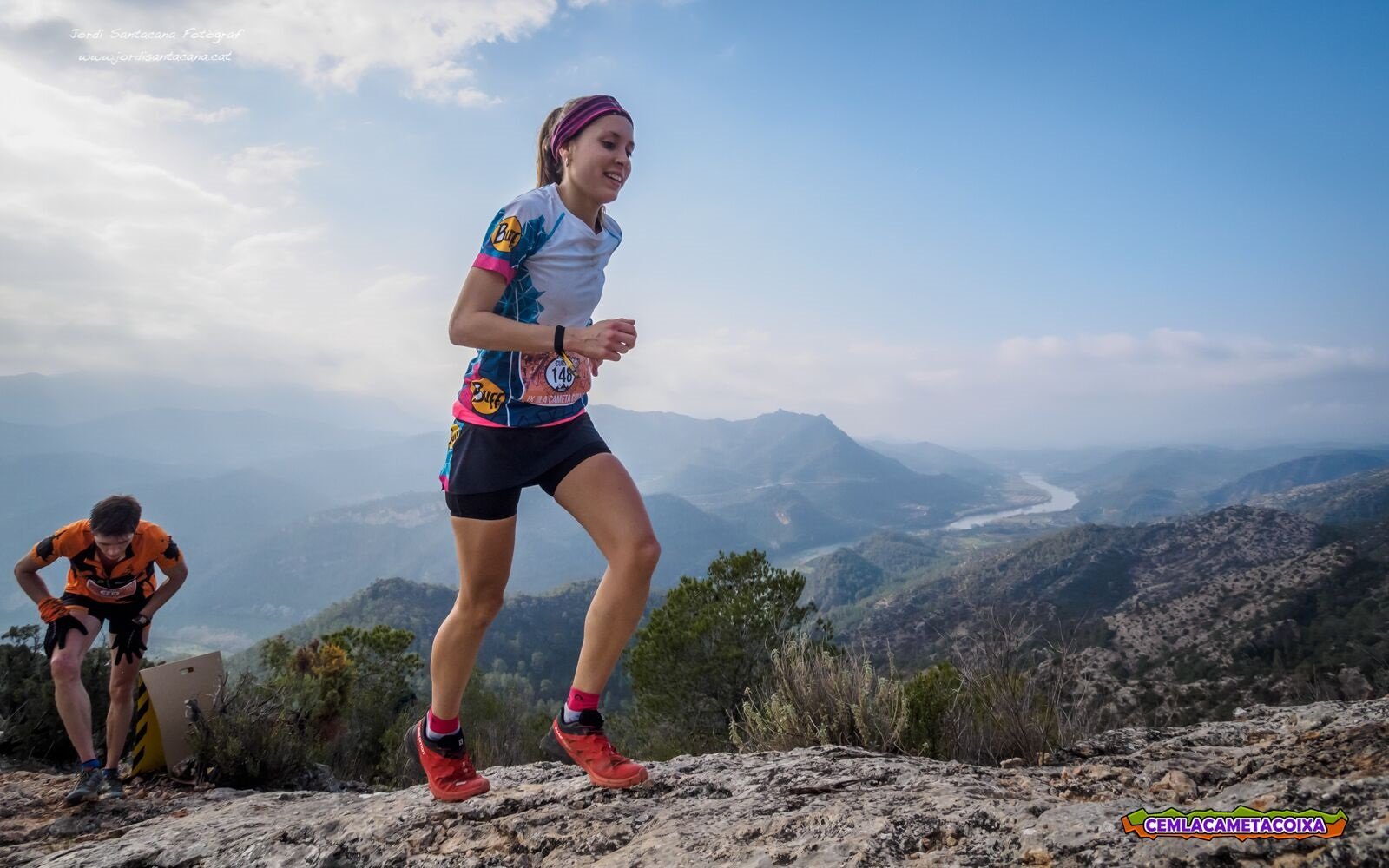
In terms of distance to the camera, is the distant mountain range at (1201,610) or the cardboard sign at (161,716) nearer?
the cardboard sign at (161,716)

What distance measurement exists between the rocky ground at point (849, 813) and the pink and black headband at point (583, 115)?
218cm

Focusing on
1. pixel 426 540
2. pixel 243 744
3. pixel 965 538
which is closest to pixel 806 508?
pixel 965 538

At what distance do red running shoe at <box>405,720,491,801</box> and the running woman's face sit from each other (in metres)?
1.96

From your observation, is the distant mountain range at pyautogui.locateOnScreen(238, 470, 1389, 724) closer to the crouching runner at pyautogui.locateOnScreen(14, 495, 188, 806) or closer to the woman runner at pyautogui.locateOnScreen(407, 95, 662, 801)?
the woman runner at pyautogui.locateOnScreen(407, 95, 662, 801)

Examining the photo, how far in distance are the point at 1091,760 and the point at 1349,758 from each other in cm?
90

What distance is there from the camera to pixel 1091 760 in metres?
2.56

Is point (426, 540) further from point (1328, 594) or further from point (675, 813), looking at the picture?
point (675, 813)

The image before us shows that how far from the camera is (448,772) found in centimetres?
249

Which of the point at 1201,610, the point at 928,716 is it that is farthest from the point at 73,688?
the point at 1201,610

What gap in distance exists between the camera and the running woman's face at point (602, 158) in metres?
2.27

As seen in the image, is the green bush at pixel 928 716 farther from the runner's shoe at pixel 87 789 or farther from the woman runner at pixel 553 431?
the runner's shoe at pixel 87 789

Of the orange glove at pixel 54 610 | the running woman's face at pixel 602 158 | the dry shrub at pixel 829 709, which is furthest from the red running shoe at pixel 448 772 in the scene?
the orange glove at pixel 54 610

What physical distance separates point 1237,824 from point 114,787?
16.1 ft

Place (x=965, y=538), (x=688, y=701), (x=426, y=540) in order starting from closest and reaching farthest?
(x=688, y=701), (x=965, y=538), (x=426, y=540)
